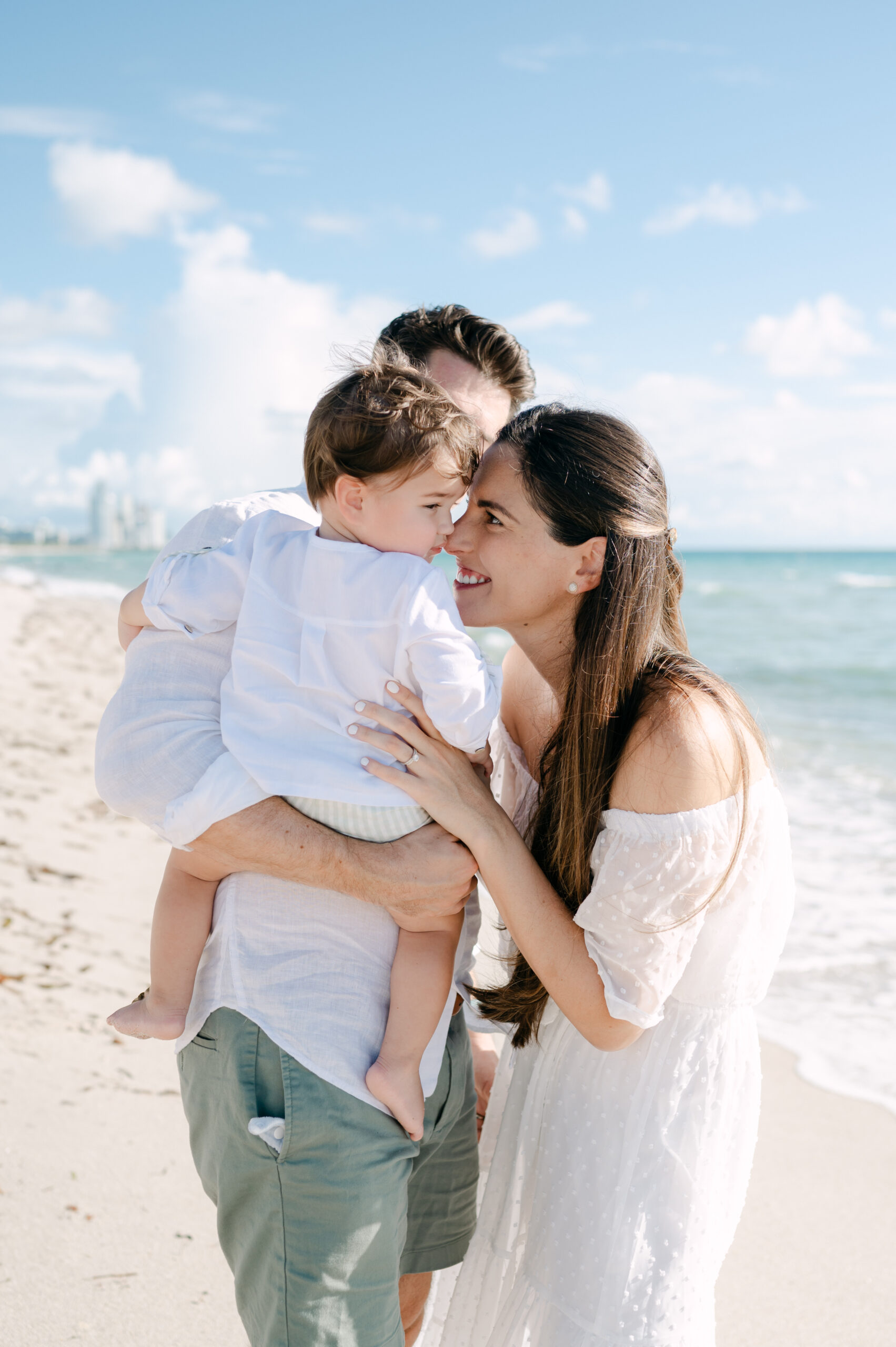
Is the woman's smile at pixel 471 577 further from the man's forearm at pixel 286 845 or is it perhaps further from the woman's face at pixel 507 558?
the man's forearm at pixel 286 845

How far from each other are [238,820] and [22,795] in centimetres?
513

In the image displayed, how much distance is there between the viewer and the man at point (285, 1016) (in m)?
1.65

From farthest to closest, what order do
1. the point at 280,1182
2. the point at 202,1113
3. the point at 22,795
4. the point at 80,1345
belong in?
the point at 22,795, the point at 80,1345, the point at 202,1113, the point at 280,1182

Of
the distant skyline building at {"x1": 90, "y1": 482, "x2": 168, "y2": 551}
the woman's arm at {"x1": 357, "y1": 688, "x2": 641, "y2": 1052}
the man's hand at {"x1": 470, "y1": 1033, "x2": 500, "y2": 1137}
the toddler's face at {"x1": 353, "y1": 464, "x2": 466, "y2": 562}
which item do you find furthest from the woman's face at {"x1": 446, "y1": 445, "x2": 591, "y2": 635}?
the distant skyline building at {"x1": 90, "y1": 482, "x2": 168, "y2": 551}

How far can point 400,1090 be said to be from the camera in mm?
1688

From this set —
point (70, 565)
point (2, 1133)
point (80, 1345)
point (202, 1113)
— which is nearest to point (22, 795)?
point (2, 1133)

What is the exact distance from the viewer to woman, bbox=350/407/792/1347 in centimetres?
186

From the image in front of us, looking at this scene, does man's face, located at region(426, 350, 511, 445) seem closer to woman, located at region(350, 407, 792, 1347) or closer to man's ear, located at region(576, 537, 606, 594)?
woman, located at region(350, 407, 792, 1347)

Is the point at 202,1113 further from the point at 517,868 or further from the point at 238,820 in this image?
the point at 517,868

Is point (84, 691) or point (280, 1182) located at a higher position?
point (280, 1182)

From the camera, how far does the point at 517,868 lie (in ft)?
6.18

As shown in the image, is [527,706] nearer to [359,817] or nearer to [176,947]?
[359,817]

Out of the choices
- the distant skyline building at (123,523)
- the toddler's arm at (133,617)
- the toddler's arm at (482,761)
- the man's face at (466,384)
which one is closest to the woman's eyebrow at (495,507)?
the toddler's arm at (482,761)

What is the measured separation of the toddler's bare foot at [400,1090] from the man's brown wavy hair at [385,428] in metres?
1.04
